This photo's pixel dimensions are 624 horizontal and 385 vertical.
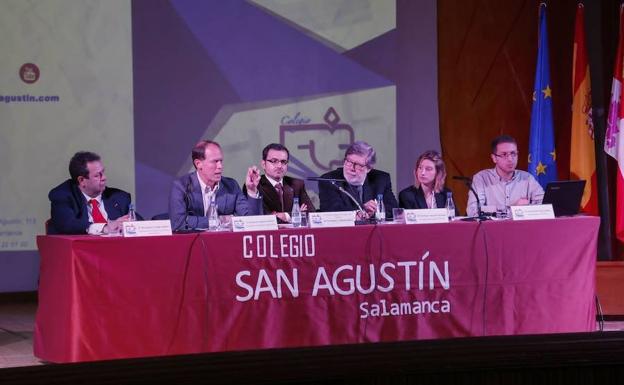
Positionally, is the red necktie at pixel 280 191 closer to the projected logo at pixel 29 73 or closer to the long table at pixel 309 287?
the long table at pixel 309 287

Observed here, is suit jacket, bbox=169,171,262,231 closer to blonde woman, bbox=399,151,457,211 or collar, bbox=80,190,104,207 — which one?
collar, bbox=80,190,104,207

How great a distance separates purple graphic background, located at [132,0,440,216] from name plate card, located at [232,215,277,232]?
2434 millimetres

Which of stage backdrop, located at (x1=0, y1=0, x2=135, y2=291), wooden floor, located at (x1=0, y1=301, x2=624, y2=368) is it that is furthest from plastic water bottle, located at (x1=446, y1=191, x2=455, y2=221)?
stage backdrop, located at (x1=0, y1=0, x2=135, y2=291)

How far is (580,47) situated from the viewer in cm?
657

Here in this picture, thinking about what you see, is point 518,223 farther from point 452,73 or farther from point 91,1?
point 91,1

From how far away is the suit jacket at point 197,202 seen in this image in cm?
457

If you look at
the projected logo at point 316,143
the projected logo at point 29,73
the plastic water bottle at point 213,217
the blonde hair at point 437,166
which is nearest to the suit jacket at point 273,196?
the plastic water bottle at point 213,217

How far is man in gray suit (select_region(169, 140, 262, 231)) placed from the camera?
4.66m

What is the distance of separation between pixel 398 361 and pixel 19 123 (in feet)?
19.5

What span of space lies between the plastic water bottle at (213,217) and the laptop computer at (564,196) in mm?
1661

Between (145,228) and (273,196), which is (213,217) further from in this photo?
(273,196)

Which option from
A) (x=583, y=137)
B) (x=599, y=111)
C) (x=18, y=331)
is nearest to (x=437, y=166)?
(x=599, y=111)

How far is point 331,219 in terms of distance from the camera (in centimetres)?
435

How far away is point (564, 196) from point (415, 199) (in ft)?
2.75
